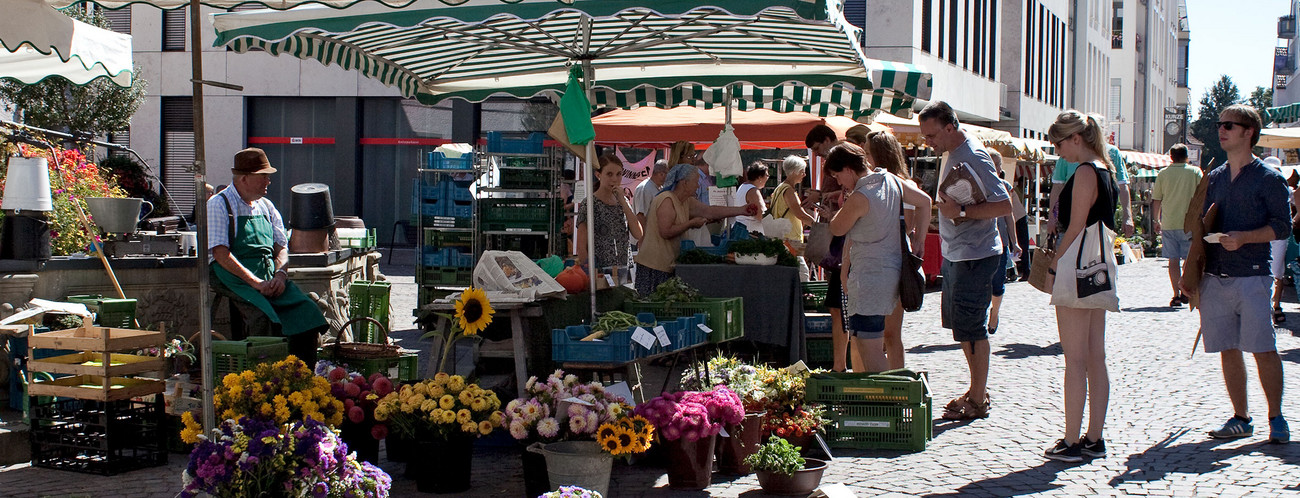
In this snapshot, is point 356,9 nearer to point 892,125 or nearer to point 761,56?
point 761,56

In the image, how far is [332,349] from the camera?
734cm

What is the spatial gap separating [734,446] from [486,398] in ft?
4.18

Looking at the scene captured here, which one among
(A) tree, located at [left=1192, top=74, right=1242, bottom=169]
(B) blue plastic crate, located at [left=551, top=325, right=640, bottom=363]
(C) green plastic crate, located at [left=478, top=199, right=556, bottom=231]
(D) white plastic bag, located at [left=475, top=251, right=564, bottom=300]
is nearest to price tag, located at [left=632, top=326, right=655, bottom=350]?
(B) blue plastic crate, located at [left=551, top=325, right=640, bottom=363]

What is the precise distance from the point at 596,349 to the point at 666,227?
297 cm

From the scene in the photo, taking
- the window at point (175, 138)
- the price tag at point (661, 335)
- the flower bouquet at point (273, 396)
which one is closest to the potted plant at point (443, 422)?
the flower bouquet at point (273, 396)

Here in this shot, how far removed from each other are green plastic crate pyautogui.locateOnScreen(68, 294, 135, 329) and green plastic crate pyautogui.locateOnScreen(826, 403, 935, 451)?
429 cm

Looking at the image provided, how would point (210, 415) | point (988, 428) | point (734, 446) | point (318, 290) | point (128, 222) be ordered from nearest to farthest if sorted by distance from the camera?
point (210, 415), point (734, 446), point (988, 428), point (128, 222), point (318, 290)

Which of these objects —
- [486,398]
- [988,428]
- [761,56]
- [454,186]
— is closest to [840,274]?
[988,428]

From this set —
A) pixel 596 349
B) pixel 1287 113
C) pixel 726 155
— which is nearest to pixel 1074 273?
pixel 596 349

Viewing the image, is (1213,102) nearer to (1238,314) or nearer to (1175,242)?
(1175,242)

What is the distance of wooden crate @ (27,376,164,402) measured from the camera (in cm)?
589

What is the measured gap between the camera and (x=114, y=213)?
8320mm

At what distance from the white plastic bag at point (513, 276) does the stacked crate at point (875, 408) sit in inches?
59.8

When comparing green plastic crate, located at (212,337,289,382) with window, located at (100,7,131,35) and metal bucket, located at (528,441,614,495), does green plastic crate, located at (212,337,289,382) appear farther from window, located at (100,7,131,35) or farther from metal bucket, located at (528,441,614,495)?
window, located at (100,7,131,35)
